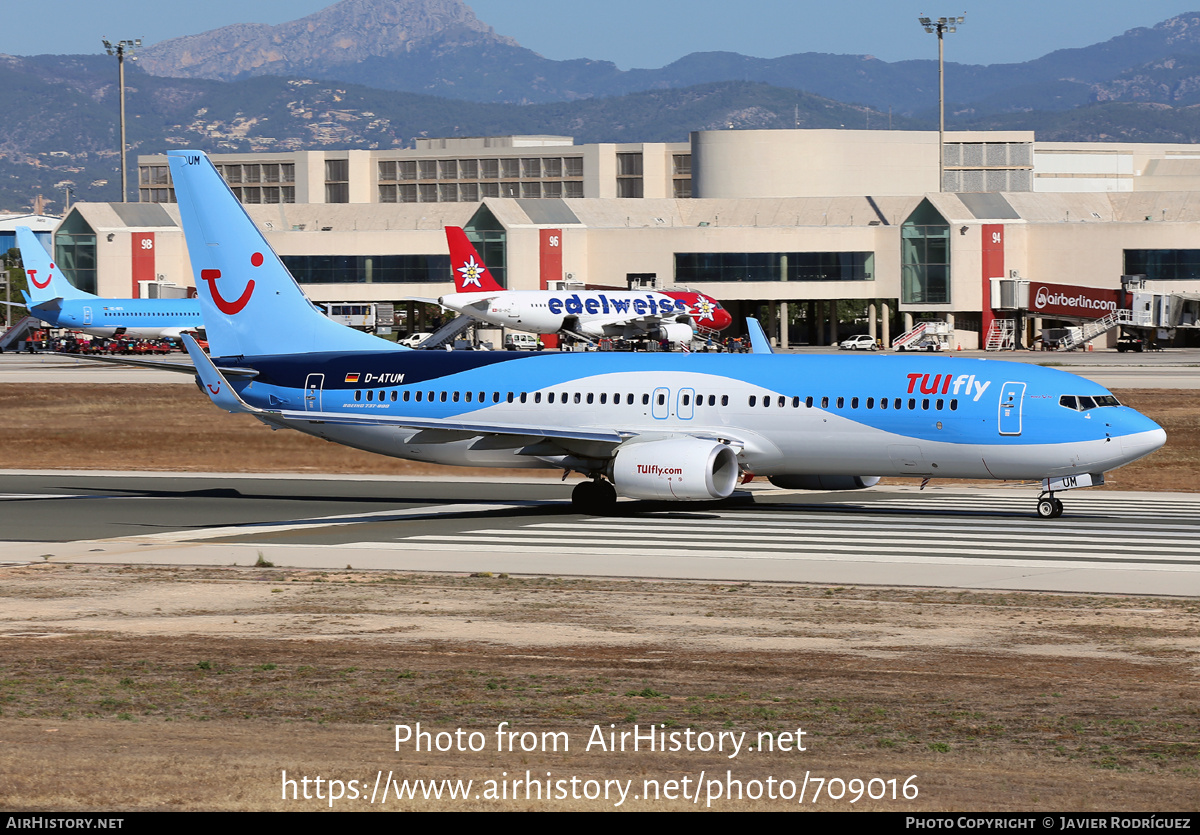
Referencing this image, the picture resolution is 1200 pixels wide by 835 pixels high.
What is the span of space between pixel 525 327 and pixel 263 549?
96.1 metres

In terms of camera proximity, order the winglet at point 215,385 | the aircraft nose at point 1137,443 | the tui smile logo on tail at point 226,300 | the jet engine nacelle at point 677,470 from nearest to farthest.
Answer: the aircraft nose at point 1137,443, the jet engine nacelle at point 677,470, the winglet at point 215,385, the tui smile logo on tail at point 226,300

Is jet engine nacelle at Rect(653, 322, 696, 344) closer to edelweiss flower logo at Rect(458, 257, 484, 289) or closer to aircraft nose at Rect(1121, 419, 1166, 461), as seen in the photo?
edelweiss flower logo at Rect(458, 257, 484, 289)

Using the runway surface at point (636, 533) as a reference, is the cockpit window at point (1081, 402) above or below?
above

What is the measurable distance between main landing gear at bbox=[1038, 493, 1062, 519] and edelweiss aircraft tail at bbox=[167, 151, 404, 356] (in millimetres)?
17572

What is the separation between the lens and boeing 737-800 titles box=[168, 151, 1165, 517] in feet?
119

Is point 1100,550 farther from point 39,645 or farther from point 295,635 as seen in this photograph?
point 39,645

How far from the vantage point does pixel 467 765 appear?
13.8 metres

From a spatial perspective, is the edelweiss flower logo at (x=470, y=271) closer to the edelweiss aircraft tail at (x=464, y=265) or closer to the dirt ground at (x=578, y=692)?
the edelweiss aircraft tail at (x=464, y=265)

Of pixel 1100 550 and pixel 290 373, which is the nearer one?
pixel 1100 550

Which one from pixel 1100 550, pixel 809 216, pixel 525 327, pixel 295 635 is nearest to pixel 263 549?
pixel 295 635

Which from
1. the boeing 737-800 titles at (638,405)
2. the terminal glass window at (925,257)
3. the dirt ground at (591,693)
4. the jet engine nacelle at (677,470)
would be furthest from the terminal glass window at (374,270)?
the dirt ground at (591,693)

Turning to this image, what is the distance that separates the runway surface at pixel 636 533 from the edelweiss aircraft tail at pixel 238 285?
172 inches

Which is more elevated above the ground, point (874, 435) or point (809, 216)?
point (809, 216)

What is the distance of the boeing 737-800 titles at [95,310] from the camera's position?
133000 mm
